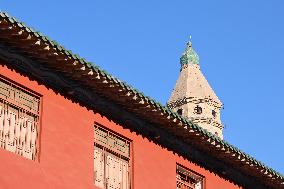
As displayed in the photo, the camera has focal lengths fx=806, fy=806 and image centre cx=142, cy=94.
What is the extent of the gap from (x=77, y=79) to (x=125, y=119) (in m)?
2.02

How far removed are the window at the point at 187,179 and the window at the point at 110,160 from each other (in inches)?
82.6

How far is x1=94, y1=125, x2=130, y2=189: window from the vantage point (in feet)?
63.4

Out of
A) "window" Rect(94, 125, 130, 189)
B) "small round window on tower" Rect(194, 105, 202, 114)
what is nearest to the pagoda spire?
"small round window on tower" Rect(194, 105, 202, 114)

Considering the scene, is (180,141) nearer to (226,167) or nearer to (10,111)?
(226,167)

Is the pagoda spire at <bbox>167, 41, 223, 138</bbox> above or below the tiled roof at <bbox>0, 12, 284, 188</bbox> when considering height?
above

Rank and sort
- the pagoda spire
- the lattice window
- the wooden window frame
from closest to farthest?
the lattice window
the wooden window frame
the pagoda spire

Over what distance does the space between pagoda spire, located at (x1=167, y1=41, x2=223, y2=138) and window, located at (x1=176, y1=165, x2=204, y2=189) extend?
5609cm

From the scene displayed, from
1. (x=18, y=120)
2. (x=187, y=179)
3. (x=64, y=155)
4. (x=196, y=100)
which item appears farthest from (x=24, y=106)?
(x=196, y=100)

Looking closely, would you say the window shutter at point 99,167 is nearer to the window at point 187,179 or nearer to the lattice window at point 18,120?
the lattice window at point 18,120

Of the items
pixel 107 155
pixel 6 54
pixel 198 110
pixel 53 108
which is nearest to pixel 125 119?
pixel 107 155

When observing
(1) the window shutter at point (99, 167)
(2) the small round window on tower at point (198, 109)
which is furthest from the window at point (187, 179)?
(2) the small round window on tower at point (198, 109)

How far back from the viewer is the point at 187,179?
72.3 ft

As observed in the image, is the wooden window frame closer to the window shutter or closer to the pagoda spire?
the window shutter

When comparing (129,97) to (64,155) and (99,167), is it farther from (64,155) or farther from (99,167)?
(64,155)
